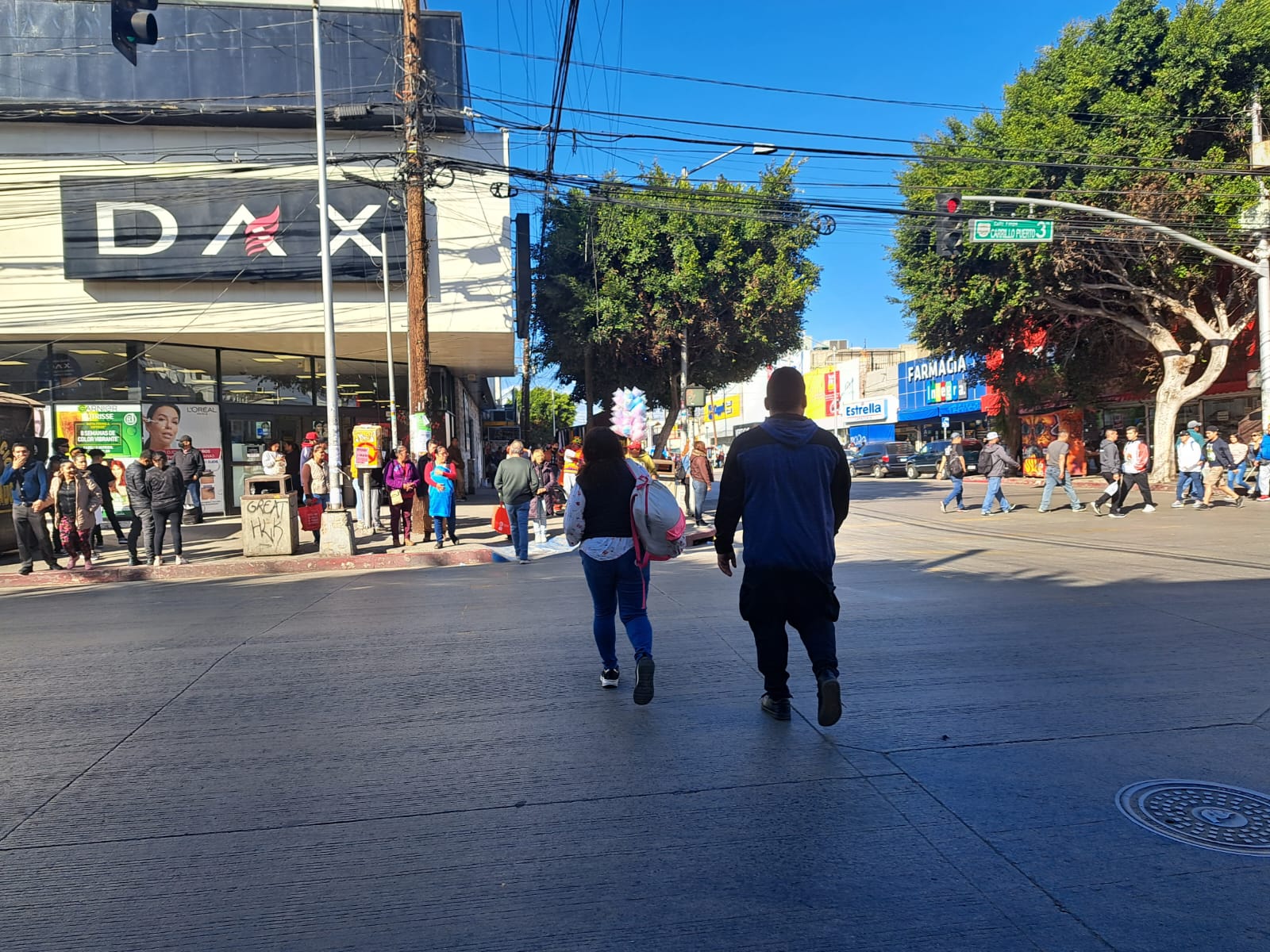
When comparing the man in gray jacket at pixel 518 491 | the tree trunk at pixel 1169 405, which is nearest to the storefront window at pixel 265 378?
the man in gray jacket at pixel 518 491

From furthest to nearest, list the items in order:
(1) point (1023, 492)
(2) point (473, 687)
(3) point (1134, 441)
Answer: (1) point (1023, 492)
(3) point (1134, 441)
(2) point (473, 687)

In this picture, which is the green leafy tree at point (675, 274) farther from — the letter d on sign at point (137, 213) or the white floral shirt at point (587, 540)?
the white floral shirt at point (587, 540)

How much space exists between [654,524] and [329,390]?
1076cm

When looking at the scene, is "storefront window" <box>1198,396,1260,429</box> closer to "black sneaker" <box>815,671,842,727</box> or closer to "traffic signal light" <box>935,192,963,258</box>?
"traffic signal light" <box>935,192,963,258</box>

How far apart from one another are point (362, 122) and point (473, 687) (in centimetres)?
1674

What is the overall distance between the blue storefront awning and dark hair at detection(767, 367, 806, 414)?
4419 centimetres

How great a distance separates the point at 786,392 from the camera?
4691 mm

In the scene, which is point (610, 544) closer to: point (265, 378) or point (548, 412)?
point (265, 378)

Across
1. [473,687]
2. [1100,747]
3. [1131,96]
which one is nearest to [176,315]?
[473,687]

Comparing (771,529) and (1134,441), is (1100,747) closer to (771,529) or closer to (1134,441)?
(771,529)

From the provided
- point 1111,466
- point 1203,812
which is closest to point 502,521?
point 1111,466

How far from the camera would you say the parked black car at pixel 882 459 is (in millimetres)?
42562

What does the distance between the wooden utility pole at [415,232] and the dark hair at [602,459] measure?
10628 millimetres

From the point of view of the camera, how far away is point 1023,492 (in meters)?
27.2
